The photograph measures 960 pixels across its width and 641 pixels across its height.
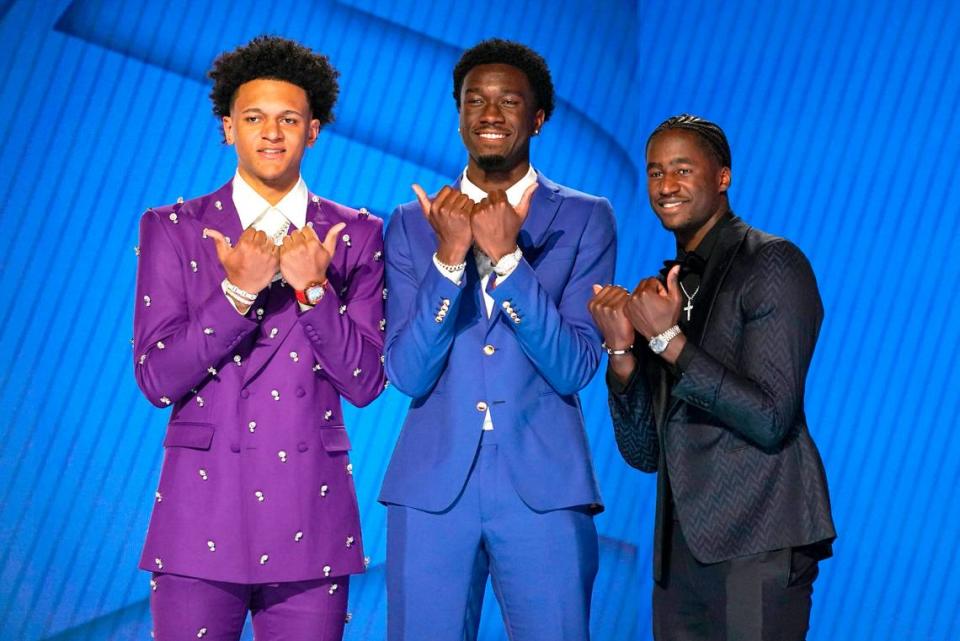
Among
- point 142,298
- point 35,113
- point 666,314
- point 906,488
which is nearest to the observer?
point 666,314

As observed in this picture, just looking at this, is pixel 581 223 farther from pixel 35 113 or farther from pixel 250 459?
pixel 35 113

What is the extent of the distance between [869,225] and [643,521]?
1298 mm

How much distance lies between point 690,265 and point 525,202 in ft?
1.07

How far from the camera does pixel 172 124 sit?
388 cm

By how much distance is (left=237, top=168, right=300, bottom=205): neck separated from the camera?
2.50 metres

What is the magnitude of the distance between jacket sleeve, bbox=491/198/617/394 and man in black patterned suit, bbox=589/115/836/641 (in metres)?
0.07

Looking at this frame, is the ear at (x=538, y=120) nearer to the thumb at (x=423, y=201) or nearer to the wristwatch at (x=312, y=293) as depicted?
the thumb at (x=423, y=201)

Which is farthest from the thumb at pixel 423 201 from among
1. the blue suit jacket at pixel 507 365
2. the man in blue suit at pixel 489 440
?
the blue suit jacket at pixel 507 365

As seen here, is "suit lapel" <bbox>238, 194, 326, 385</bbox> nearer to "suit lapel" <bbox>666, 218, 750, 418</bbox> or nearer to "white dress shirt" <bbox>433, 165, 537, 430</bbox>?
"white dress shirt" <bbox>433, 165, 537, 430</bbox>

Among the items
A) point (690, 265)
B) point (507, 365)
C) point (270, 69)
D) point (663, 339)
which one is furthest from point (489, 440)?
point (270, 69)

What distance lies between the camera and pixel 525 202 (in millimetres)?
2365

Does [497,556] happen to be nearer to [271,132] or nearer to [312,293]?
[312,293]

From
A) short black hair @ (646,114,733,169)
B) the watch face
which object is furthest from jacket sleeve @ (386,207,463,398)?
short black hair @ (646,114,733,169)

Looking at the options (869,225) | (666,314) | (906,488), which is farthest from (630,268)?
(666,314)
